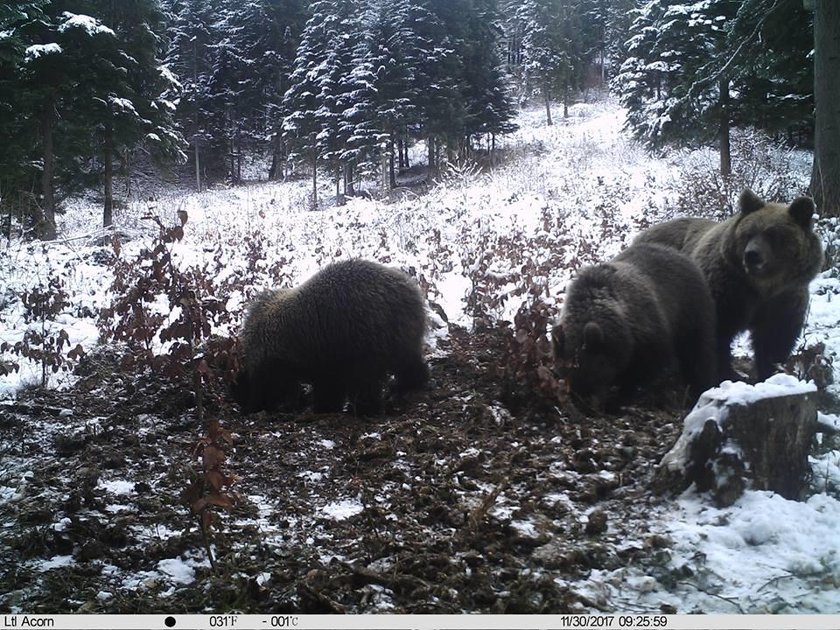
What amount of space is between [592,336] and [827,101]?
17.5 ft

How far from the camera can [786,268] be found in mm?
5301

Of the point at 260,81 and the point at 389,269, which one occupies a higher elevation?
the point at 260,81

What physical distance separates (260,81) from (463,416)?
28.4ft

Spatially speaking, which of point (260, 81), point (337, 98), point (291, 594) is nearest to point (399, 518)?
point (291, 594)

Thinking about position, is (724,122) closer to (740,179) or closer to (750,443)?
(740,179)

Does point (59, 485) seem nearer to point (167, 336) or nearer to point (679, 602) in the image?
point (167, 336)

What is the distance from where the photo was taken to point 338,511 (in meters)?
3.41

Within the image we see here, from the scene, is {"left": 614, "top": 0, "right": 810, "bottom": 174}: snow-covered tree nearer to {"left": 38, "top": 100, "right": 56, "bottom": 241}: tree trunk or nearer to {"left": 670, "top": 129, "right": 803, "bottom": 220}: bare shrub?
{"left": 670, "top": 129, "right": 803, "bottom": 220}: bare shrub

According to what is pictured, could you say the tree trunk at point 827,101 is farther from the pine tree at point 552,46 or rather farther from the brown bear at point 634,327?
the pine tree at point 552,46

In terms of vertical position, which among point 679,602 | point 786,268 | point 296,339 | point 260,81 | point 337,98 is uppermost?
point 337,98

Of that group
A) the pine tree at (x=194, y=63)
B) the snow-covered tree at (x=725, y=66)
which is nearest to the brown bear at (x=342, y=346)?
the snow-covered tree at (x=725, y=66)

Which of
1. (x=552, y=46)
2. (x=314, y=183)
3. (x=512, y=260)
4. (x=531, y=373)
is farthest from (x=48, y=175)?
(x=552, y=46)

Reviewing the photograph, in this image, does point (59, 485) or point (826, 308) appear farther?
point (826, 308)

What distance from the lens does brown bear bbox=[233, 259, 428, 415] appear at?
5.98 metres
